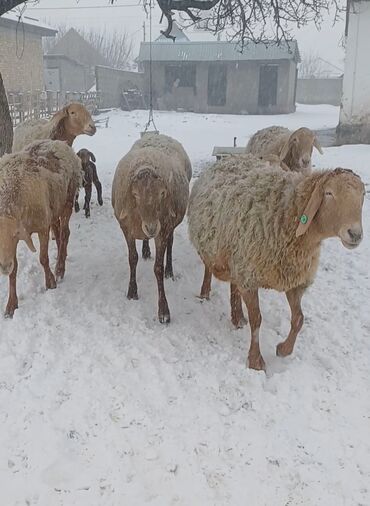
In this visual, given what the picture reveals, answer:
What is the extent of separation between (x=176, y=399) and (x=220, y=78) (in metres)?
31.5

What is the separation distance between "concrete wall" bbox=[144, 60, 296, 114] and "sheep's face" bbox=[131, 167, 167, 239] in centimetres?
2889

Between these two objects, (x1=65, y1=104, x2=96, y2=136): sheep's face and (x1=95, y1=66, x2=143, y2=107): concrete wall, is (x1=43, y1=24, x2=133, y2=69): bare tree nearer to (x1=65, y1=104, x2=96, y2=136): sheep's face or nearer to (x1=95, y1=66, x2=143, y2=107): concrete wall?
(x1=95, y1=66, x2=143, y2=107): concrete wall

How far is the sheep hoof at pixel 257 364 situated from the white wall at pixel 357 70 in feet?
45.2

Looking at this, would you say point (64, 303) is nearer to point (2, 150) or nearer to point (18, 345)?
point (18, 345)

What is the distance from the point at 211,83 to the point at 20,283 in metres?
29.9

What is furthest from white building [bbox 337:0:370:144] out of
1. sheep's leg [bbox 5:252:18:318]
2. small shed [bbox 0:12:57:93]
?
small shed [bbox 0:12:57:93]

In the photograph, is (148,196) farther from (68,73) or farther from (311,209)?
(68,73)

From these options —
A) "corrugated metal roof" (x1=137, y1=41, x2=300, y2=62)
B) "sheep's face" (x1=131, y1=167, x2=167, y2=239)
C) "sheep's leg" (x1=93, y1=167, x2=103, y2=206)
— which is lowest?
"sheep's leg" (x1=93, y1=167, x2=103, y2=206)

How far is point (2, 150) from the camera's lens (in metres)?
7.41

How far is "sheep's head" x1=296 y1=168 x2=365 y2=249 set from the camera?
346 cm

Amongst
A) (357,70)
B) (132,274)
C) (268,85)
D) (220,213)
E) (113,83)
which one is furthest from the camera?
(113,83)

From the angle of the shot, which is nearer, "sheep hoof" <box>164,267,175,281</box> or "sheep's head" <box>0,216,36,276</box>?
"sheep's head" <box>0,216,36,276</box>

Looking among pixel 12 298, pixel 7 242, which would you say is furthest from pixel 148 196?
pixel 12 298

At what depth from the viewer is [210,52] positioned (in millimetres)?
32219
